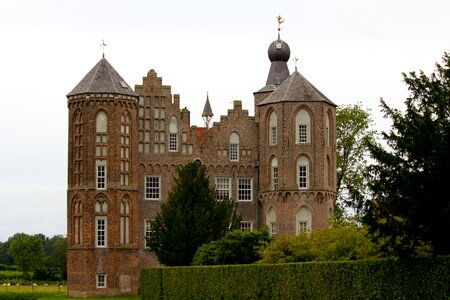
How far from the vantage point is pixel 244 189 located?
71500mm

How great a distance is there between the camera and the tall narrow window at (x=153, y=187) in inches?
2756

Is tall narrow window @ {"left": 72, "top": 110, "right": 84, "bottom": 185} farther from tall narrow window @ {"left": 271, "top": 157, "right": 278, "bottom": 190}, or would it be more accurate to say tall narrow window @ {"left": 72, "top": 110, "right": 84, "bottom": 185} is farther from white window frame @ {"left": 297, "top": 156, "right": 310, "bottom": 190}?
white window frame @ {"left": 297, "top": 156, "right": 310, "bottom": 190}

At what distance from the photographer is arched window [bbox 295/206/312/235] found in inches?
2645

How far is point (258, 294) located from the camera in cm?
4038

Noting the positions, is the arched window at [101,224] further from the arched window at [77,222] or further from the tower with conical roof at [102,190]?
the arched window at [77,222]

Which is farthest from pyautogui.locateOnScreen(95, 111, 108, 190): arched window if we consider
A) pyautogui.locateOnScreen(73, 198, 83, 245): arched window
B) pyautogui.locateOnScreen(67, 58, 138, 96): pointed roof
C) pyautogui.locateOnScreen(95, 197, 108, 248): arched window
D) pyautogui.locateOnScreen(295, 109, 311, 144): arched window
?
pyautogui.locateOnScreen(295, 109, 311, 144): arched window

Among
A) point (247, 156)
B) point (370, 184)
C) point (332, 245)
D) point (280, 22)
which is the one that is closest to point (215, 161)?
→ point (247, 156)

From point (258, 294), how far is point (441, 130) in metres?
14.5

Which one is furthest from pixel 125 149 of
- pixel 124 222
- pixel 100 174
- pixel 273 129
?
pixel 273 129

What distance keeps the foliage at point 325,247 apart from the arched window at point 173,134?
1682 cm

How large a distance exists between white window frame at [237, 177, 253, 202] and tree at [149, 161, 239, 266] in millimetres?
9466

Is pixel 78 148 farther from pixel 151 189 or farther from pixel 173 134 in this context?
pixel 173 134

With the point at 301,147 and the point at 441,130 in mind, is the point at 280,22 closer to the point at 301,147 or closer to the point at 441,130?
the point at 301,147

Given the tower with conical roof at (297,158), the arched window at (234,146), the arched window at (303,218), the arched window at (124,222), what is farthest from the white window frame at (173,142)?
the arched window at (303,218)
